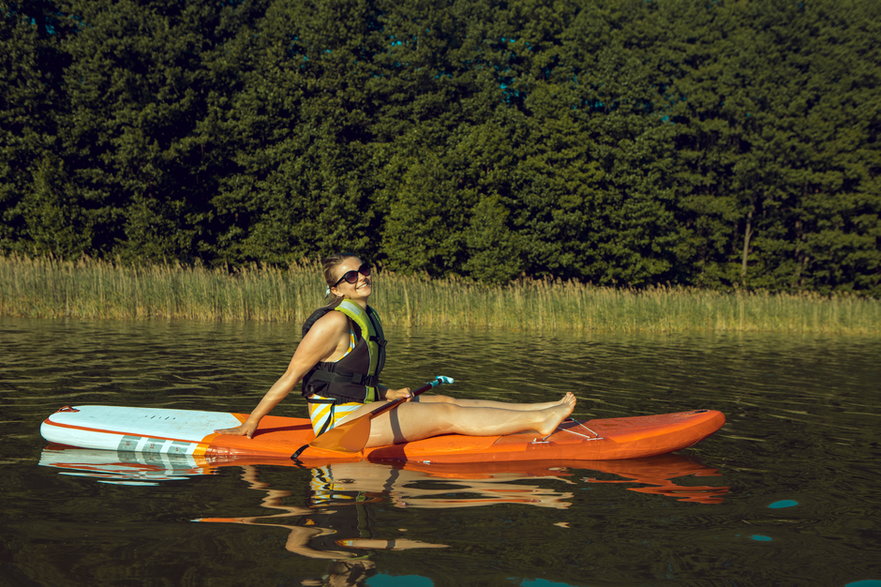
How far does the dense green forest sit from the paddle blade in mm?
21926

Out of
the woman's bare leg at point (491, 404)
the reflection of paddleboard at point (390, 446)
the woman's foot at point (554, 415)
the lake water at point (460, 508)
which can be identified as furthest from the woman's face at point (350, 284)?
the woman's foot at point (554, 415)

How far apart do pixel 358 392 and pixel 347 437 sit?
333mm

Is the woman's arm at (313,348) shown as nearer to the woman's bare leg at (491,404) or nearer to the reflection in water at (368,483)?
the reflection in water at (368,483)

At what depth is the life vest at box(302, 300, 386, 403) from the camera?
17.5ft

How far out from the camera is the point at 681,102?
3456 cm

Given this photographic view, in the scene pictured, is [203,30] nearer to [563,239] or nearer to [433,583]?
[563,239]

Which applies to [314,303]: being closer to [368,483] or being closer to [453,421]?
[453,421]

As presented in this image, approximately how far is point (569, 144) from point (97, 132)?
17.8 m

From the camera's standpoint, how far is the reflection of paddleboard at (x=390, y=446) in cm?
541

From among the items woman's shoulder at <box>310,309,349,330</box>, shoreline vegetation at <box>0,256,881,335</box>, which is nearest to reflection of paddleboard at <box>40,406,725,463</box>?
woman's shoulder at <box>310,309,349,330</box>

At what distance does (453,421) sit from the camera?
5.52 metres

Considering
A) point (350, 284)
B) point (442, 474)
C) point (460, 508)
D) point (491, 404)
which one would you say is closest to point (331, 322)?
point (350, 284)

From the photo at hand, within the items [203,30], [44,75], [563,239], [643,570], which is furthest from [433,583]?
[203,30]

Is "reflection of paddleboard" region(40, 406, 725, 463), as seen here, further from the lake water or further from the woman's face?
the woman's face
